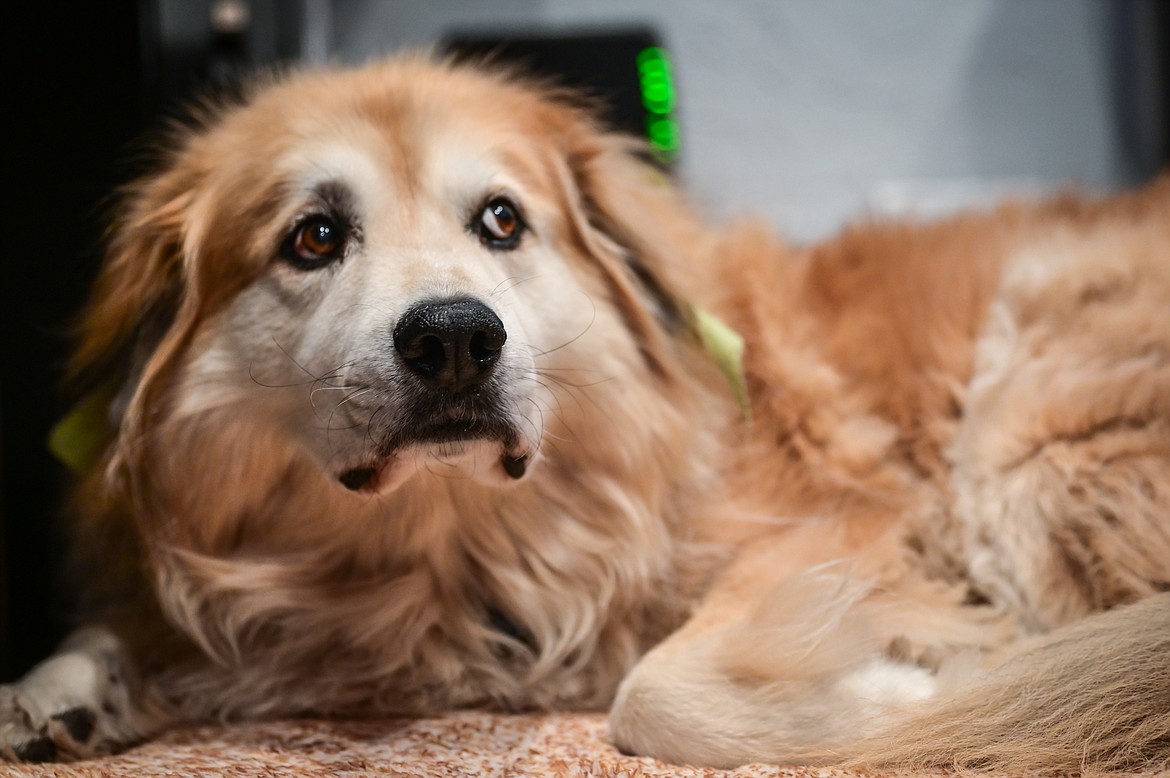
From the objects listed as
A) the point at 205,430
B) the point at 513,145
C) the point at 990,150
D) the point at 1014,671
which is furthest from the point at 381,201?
the point at 990,150

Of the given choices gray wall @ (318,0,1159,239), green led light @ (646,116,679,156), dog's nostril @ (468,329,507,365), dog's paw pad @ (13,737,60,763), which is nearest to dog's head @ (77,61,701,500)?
dog's nostril @ (468,329,507,365)

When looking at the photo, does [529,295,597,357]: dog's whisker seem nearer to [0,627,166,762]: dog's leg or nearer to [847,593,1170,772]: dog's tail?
[847,593,1170,772]: dog's tail

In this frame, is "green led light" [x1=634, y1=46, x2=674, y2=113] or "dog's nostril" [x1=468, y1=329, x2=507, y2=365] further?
"green led light" [x1=634, y1=46, x2=674, y2=113]

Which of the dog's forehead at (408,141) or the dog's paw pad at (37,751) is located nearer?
the dog's paw pad at (37,751)

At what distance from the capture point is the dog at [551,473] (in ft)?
3.97

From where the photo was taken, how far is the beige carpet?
111cm

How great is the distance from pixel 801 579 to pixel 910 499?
36 cm

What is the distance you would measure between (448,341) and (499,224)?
0.37m

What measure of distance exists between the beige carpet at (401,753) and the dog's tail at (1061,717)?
0.40 feet

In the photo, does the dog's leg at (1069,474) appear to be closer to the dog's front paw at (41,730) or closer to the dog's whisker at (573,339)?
the dog's whisker at (573,339)

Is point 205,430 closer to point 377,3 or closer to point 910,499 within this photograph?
point 910,499

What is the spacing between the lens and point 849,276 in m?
1.84

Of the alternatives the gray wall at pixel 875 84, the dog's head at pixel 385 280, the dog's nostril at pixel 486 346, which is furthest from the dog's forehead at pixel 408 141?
the gray wall at pixel 875 84

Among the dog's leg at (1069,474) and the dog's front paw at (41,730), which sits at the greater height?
the dog's leg at (1069,474)
